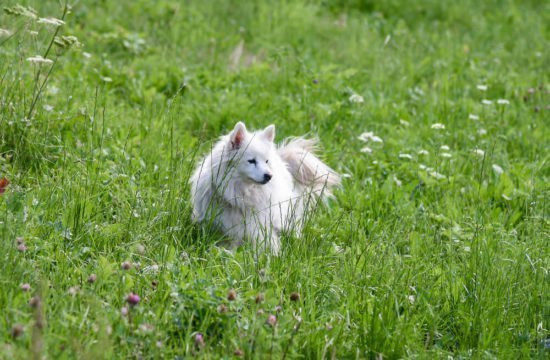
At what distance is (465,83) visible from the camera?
23.8 ft

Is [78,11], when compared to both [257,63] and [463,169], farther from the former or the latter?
[463,169]

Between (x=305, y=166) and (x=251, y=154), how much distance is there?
69 centimetres

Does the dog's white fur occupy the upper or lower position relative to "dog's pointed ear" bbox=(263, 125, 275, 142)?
lower

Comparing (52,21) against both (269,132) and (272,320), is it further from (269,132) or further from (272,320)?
(272,320)

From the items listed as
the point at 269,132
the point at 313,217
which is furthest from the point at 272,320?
the point at 269,132

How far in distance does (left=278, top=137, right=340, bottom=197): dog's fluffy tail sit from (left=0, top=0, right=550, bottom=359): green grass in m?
0.15

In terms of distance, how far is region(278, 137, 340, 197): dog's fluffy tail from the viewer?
498cm

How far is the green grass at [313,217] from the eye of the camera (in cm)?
308

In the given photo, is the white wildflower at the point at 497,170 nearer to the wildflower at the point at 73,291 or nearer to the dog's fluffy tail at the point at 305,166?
the dog's fluffy tail at the point at 305,166

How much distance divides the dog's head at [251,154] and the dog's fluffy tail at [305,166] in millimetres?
494

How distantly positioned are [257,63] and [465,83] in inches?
82.9

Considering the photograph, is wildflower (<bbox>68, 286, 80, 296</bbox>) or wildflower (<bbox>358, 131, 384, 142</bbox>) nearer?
wildflower (<bbox>68, 286, 80, 296</bbox>)

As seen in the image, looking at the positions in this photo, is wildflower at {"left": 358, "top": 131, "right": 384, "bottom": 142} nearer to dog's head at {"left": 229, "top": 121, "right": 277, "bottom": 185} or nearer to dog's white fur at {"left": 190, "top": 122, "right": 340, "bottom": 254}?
dog's white fur at {"left": 190, "top": 122, "right": 340, "bottom": 254}

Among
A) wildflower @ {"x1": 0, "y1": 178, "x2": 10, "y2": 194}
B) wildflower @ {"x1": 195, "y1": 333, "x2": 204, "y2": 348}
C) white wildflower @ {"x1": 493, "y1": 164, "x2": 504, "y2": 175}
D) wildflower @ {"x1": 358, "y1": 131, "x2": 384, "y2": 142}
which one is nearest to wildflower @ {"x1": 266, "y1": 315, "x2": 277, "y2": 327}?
wildflower @ {"x1": 195, "y1": 333, "x2": 204, "y2": 348}
